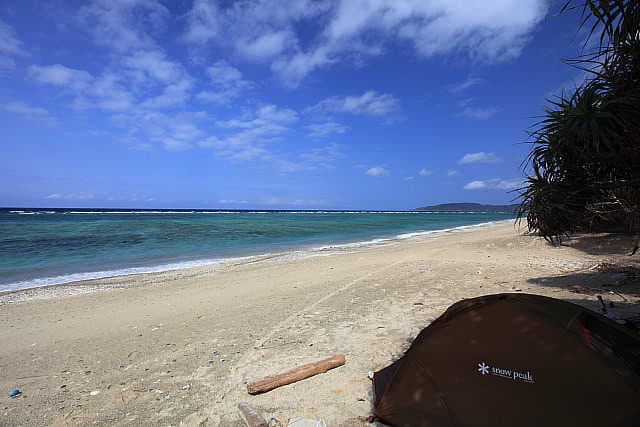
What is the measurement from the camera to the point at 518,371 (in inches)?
112

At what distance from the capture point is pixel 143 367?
468 centimetres

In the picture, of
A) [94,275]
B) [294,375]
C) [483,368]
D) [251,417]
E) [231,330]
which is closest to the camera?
[483,368]

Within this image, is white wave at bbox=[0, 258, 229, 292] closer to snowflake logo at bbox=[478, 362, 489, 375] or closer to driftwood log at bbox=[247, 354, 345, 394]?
driftwood log at bbox=[247, 354, 345, 394]

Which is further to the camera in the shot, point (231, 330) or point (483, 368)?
point (231, 330)

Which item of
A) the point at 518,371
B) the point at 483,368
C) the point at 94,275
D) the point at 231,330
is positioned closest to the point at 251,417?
the point at 483,368

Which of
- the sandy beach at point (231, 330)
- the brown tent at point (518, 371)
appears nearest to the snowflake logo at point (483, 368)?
the brown tent at point (518, 371)

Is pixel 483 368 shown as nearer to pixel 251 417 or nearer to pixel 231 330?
pixel 251 417

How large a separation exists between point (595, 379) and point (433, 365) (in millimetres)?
1259

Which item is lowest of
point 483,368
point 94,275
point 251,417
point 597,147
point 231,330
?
point 94,275

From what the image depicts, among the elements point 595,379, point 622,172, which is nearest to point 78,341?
point 595,379

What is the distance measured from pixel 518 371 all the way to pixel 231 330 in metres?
4.64

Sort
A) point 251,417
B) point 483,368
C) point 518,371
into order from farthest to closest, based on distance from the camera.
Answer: point 251,417
point 483,368
point 518,371

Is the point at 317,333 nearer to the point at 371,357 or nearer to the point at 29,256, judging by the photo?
the point at 371,357

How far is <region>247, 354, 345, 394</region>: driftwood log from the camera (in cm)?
382
